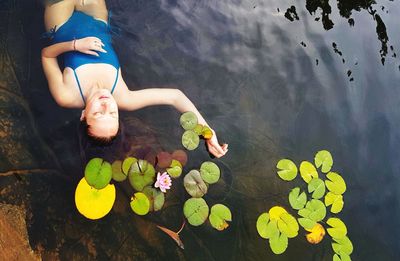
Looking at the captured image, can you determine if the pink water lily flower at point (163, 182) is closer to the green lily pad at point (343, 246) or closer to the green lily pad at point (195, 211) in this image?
the green lily pad at point (195, 211)

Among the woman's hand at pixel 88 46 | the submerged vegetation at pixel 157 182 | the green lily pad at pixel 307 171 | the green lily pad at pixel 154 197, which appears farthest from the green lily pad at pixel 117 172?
the green lily pad at pixel 307 171

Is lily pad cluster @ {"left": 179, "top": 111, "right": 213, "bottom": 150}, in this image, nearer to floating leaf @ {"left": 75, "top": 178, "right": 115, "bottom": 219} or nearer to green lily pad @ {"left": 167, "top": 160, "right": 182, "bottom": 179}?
green lily pad @ {"left": 167, "top": 160, "right": 182, "bottom": 179}

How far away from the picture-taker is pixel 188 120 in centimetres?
213

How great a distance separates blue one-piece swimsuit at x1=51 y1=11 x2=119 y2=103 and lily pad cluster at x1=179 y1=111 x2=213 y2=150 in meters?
0.35

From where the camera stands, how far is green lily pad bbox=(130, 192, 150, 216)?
6.37ft

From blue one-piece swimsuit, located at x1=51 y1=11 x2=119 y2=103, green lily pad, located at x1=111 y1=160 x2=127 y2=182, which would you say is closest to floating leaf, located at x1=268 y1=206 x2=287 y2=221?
green lily pad, located at x1=111 y1=160 x2=127 y2=182

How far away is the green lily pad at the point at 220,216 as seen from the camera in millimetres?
2027

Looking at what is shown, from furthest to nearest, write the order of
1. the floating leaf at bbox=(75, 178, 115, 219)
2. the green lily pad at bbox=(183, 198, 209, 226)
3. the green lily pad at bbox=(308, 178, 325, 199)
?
1. the green lily pad at bbox=(308, 178, 325, 199)
2. the green lily pad at bbox=(183, 198, 209, 226)
3. the floating leaf at bbox=(75, 178, 115, 219)

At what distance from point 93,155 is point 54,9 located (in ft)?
2.24

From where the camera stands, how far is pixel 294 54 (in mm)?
2500

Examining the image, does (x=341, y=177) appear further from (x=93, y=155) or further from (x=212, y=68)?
(x=93, y=155)

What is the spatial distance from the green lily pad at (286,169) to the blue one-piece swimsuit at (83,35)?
33.4 inches

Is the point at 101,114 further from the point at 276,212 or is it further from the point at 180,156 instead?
the point at 276,212

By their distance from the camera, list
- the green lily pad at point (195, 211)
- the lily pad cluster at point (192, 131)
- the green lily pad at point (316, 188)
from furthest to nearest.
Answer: the green lily pad at point (316, 188) → the lily pad cluster at point (192, 131) → the green lily pad at point (195, 211)
